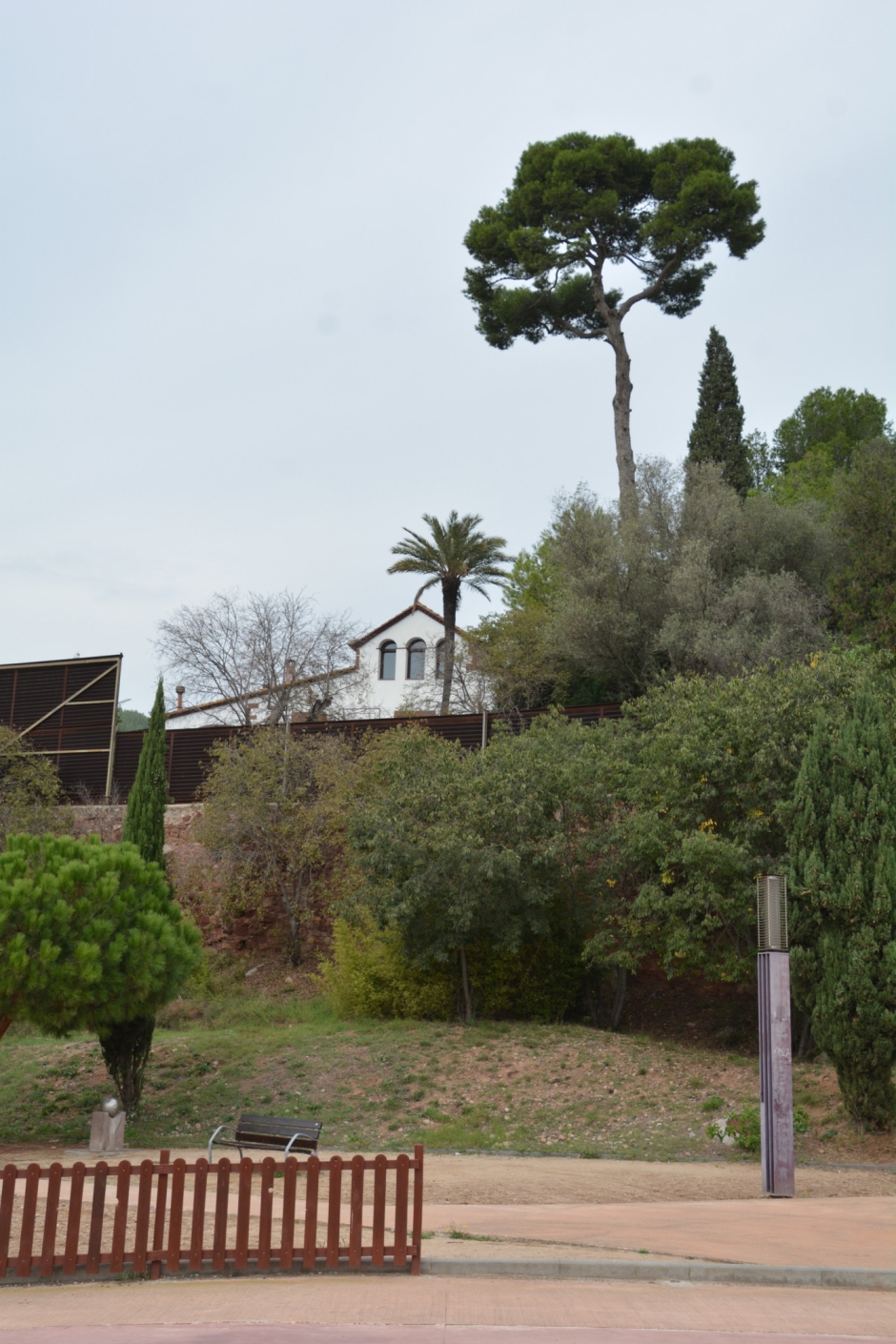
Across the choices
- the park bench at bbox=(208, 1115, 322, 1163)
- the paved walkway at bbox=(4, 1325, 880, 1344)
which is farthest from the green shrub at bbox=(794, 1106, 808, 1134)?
the paved walkway at bbox=(4, 1325, 880, 1344)

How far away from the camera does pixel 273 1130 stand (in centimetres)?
1292

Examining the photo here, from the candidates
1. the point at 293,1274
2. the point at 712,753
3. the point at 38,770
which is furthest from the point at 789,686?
the point at 38,770

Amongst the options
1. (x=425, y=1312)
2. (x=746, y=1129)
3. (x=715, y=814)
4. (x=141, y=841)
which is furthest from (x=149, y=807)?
(x=425, y=1312)

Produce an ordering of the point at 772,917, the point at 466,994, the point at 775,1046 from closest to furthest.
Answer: the point at 775,1046 → the point at 772,917 → the point at 466,994

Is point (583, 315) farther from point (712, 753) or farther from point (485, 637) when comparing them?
point (712, 753)

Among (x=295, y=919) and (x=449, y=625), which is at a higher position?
(x=449, y=625)

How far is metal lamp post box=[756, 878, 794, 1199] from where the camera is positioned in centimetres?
1302

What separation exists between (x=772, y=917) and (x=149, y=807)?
11313 mm

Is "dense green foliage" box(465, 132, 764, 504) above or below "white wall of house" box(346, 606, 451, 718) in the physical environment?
above

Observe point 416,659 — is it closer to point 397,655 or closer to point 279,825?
point 397,655

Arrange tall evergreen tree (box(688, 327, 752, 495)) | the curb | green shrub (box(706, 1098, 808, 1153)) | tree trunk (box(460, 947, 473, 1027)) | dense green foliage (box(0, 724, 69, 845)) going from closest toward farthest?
the curb < green shrub (box(706, 1098, 808, 1153)) < tree trunk (box(460, 947, 473, 1027)) < dense green foliage (box(0, 724, 69, 845)) < tall evergreen tree (box(688, 327, 752, 495))

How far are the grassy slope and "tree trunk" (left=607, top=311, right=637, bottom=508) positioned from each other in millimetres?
19545

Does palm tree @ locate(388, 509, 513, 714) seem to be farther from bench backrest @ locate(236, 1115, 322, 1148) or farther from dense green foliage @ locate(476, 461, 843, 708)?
bench backrest @ locate(236, 1115, 322, 1148)

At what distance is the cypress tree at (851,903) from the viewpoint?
53.1 feet
